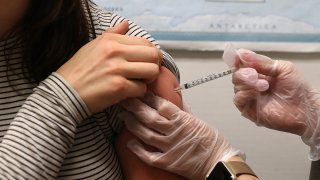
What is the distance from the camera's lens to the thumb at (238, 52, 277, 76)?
1.09 metres

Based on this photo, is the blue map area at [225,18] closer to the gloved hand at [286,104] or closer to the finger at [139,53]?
the gloved hand at [286,104]

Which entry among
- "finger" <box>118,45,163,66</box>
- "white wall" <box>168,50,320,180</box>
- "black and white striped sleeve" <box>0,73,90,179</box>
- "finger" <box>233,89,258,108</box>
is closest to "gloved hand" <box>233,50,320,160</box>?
"finger" <box>233,89,258,108</box>

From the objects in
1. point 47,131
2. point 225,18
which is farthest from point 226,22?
point 47,131

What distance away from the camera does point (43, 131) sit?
750 mm

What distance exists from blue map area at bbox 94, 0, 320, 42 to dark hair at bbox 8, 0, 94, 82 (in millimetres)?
587

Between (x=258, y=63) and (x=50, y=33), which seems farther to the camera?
(x=258, y=63)

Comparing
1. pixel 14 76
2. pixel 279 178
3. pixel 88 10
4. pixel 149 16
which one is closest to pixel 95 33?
pixel 88 10

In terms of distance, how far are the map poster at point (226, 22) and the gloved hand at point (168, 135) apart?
609 mm

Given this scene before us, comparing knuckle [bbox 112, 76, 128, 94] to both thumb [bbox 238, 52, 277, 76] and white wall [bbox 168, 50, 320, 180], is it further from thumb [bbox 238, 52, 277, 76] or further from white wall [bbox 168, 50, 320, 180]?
white wall [bbox 168, 50, 320, 180]

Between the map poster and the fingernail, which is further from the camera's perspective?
the map poster

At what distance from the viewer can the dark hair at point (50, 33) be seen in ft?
2.80

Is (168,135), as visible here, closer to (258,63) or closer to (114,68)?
(114,68)

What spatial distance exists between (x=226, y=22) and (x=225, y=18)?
14 mm

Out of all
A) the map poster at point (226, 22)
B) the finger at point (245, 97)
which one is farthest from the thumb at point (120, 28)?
the map poster at point (226, 22)
